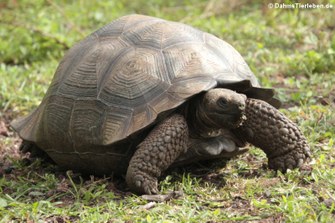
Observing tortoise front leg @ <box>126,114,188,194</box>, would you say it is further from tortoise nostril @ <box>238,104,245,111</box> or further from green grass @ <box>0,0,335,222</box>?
tortoise nostril @ <box>238,104,245,111</box>

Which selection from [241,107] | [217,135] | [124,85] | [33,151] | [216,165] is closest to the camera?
[241,107]

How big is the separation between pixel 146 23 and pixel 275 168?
1.48 metres

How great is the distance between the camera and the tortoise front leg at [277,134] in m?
4.29

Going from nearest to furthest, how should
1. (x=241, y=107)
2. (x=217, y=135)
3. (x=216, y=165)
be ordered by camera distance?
(x=241, y=107)
(x=217, y=135)
(x=216, y=165)

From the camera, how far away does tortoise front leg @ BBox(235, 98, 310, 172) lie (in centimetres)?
429

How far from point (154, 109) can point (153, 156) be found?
320 millimetres

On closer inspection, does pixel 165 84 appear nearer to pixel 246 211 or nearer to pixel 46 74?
pixel 246 211

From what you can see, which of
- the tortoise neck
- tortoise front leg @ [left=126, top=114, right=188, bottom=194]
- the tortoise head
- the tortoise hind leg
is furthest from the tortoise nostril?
the tortoise hind leg

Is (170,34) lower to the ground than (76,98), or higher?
higher

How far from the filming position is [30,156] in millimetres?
5102

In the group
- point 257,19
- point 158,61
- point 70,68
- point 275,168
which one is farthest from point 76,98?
point 257,19

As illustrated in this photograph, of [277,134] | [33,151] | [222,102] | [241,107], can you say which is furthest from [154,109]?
[33,151]

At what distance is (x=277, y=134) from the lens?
14.1ft
